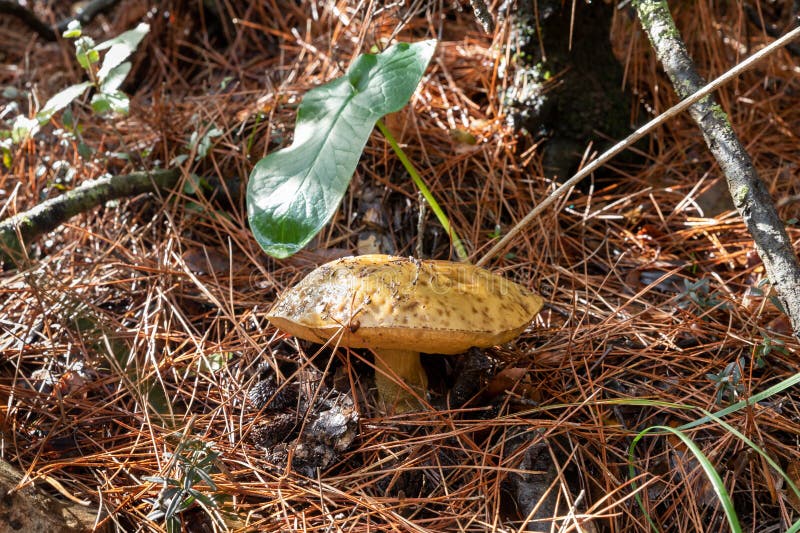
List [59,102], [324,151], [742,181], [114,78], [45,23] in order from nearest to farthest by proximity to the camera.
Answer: [742,181], [324,151], [59,102], [114,78], [45,23]

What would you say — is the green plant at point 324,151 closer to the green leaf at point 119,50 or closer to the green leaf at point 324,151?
the green leaf at point 324,151

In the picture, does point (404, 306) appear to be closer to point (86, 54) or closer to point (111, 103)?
point (111, 103)

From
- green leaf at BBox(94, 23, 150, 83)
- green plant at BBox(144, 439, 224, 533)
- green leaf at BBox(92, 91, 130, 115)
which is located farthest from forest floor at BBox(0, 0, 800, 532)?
green leaf at BBox(94, 23, 150, 83)

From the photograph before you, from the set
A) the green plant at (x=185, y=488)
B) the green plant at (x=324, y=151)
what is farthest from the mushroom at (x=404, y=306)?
the green plant at (x=185, y=488)

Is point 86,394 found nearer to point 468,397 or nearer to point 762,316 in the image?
point 468,397

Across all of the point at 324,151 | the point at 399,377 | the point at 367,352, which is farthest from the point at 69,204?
the point at 399,377

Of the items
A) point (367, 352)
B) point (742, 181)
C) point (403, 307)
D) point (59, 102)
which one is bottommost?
point (367, 352)
